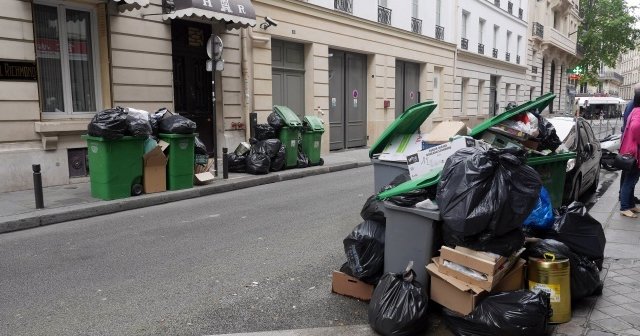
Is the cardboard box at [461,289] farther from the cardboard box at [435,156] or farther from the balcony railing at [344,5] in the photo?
the balcony railing at [344,5]

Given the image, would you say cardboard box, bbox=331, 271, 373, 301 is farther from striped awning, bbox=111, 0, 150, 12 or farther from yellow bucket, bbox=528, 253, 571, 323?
striped awning, bbox=111, 0, 150, 12

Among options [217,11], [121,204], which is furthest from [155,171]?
[217,11]

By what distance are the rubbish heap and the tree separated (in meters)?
54.4

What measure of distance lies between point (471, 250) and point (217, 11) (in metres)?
9.63

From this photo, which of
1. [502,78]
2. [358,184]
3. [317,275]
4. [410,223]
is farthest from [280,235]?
[502,78]

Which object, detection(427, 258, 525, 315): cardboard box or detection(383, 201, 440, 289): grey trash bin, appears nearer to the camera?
detection(427, 258, 525, 315): cardboard box

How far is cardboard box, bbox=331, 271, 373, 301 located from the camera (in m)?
4.22

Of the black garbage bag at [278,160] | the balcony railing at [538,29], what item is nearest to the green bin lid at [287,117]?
the black garbage bag at [278,160]

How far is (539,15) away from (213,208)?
36.8m

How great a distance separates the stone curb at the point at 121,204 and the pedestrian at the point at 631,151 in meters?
6.87

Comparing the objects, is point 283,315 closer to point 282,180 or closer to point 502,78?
point 282,180

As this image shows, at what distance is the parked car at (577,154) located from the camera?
7.65 metres

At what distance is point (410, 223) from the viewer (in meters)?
3.78

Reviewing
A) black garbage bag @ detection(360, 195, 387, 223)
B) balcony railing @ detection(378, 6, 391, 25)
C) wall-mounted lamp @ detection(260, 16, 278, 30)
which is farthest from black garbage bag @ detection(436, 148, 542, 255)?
balcony railing @ detection(378, 6, 391, 25)
